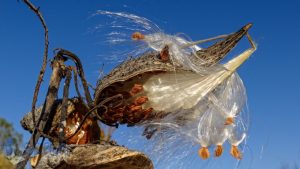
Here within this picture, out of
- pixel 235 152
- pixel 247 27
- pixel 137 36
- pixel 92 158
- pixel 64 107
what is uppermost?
pixel 137 36

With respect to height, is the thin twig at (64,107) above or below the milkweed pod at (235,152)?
above

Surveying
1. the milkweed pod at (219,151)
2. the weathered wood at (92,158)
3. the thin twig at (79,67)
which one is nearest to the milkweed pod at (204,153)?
the milkweed pod at (219,151)

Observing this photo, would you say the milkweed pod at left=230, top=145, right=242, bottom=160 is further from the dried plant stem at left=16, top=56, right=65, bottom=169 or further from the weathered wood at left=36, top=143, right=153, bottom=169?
the dried plant stem at left=16, top=56, right=65, bottom=169

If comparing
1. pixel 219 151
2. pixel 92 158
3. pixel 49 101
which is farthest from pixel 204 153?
pixel 49 101

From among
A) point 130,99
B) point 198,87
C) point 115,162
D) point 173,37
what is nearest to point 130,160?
point 115,162

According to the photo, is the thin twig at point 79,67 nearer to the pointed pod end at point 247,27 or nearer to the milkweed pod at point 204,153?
the milkweed pod at point 204,153

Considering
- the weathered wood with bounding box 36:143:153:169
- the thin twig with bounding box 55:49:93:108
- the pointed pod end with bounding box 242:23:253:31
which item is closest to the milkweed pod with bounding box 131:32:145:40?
the thin twig with bounding box 55:49:93:108

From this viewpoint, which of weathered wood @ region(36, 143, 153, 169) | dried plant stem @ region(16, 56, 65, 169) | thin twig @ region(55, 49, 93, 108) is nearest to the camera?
weathered wood @ region(36, 143, 153, 169)

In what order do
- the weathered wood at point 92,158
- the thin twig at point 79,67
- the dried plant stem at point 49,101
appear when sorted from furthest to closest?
the thin twig at point 79,67
the dried plant stem at point 49,101
the weathered wood at point 92,158

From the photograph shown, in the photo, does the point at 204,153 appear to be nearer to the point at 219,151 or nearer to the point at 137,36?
the point at 219,151
